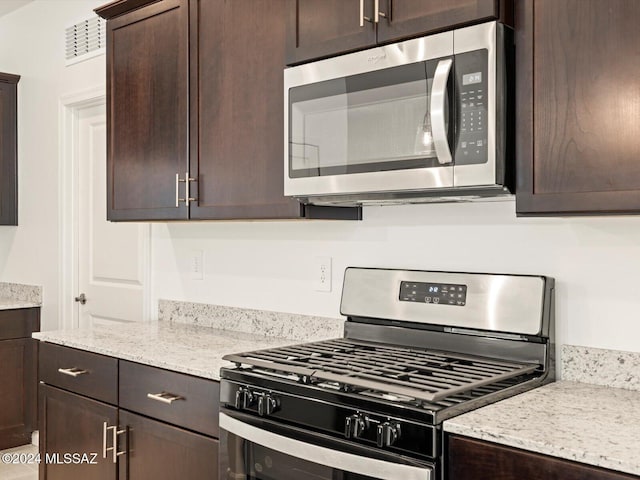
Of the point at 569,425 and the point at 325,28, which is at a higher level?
the point at 325,28

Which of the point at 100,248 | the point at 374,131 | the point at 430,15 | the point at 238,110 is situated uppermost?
the point at 430,15

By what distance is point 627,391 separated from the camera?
5.73 feet

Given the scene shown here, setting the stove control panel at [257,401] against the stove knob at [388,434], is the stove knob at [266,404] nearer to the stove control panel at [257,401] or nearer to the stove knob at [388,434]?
A: the stove control panel at [257,401]

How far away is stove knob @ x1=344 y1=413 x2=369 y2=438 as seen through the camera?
61.2 inches

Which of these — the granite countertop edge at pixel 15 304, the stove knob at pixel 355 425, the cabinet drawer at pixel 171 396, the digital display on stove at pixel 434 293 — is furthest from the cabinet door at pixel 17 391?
the stove knob at pixel 355 425

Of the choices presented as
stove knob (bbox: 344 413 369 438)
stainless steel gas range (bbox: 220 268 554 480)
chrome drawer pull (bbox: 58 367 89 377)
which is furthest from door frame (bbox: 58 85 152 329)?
stove knob (bbox: 344 413 369 438)

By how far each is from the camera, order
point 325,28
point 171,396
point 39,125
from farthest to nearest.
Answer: point 39,125, point 171,396, point 325,28

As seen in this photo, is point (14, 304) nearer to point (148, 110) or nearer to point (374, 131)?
point (148, 110)

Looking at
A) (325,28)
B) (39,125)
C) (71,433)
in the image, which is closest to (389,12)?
(325,28)

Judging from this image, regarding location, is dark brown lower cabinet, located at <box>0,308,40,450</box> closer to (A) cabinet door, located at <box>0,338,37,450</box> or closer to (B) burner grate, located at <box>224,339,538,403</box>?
(A) cabinet door, located at <box>0,338,37,450</box>

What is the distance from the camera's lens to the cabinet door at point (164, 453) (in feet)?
6.73

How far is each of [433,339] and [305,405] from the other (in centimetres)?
57

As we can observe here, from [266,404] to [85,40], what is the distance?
105 inches

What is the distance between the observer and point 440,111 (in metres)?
1.71
